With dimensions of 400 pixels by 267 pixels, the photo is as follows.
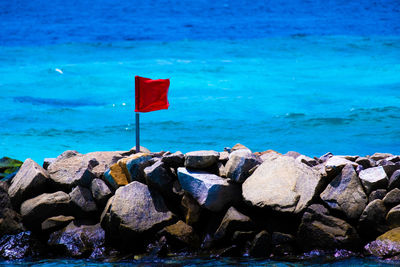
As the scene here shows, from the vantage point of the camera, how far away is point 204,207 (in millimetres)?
5574

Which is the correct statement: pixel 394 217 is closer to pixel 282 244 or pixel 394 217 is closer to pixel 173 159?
pixel 282 244

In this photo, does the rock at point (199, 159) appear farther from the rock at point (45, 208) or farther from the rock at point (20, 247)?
the rock at point (20, 247)

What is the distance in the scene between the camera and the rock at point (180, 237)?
217 inches

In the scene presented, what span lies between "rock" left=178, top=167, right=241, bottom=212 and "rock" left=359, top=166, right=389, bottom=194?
3.39 feet

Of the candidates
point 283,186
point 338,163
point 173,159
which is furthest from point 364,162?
point 173,159

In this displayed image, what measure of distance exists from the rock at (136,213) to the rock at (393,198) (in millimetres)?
1746

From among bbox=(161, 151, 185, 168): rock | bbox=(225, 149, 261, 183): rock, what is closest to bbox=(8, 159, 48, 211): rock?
bbox=(161, 151, 185, 168): rock

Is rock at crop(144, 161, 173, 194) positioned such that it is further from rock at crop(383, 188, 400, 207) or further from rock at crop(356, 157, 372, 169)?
rock at crop(383, 188, 400, 207)

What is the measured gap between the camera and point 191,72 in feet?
53.8

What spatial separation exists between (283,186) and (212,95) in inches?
341

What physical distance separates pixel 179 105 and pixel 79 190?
292 inches

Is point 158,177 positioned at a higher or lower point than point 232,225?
higher

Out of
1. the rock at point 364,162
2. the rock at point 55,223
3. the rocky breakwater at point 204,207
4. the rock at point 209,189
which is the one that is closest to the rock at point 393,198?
the rocky breakwater at point 204,207

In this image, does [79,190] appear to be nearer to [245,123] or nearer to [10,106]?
[245,123]
